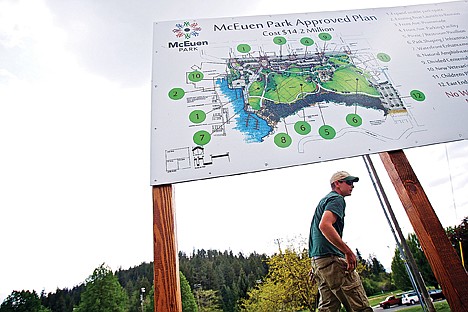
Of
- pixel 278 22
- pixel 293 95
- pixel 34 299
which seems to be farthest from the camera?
pixel 34 299

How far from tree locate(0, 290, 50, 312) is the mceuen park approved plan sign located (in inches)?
1167

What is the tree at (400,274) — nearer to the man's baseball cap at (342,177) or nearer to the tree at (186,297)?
the tree at (186,297)

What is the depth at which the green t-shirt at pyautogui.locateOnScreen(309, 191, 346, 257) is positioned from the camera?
148 cm

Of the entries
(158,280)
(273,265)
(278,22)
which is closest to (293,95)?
(278,22)

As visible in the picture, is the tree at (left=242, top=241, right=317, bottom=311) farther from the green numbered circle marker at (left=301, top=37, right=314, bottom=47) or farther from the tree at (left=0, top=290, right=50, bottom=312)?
the tree at (left=0, top=290, right=50, bottom=312)

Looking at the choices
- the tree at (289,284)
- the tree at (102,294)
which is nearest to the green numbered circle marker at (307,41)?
the tree at (289,284)

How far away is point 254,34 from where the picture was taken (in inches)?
72.4

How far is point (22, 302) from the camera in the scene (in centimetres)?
2267

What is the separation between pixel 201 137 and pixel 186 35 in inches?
34.8

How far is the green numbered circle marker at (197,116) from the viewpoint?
4.43ft

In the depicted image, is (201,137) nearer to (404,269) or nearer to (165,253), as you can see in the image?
(165,253)

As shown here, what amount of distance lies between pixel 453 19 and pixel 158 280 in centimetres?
265

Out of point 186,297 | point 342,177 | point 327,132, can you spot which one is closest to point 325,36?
point 327,132

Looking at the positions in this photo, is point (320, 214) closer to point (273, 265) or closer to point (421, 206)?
point (421, 206)
